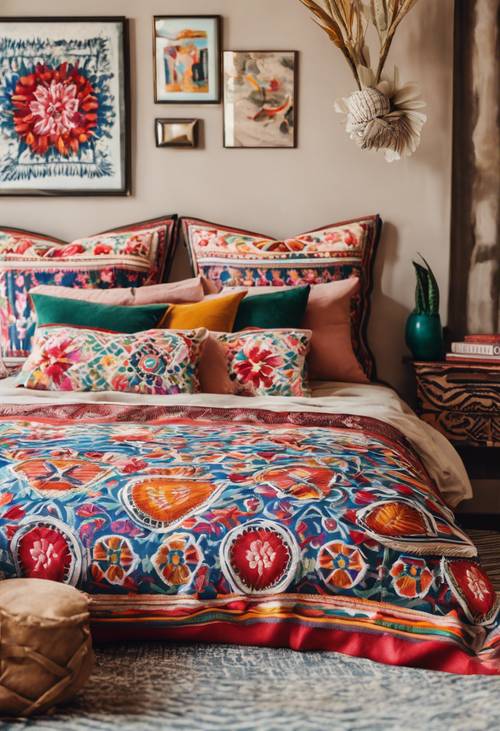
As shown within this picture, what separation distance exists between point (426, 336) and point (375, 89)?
3.27 ft

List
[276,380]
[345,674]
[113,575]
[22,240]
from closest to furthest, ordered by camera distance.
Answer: [345,674] < [113,575] < [276,380] < [22,240]

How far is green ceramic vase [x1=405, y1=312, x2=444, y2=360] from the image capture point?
10.3 feet

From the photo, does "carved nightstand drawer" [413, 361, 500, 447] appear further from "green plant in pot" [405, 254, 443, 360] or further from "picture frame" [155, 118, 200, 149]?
"picture frame" [155, 118, 200, 149]

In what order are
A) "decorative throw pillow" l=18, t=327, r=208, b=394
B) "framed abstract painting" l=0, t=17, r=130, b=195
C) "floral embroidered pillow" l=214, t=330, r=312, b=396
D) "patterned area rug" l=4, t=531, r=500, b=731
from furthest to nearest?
1. "framed abstract painting" l=0, t=17, r=130, b=195
2. "floral embroidered pillow" l=214, t=330, r=312, b=396
3. "decorative throw pillow" l=18, t=327, r=208, b=394
4. "patterned area rug" l=4, t=531, r=500, b=731

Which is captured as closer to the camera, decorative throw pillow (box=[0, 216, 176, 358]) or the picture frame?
decorative throw pillow (box=[0, 216, 176, 358])

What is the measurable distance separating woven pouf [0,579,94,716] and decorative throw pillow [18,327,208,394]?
1.35 metres

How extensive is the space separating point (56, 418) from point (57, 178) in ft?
5.46

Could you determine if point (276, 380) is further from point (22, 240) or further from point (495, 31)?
point (495, 31)

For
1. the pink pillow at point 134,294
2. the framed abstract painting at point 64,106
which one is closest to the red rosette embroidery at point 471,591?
the pink pillow at point 134,294

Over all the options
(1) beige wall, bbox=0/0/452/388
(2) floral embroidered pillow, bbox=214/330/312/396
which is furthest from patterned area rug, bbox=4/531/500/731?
(1) beige wall, bbox=0/0/452/388

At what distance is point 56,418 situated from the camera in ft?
6.97

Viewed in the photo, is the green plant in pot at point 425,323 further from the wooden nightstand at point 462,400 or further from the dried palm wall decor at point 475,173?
the dried palm wall decor at point 475,173

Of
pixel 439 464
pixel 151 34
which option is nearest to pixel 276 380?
pixel 439 464

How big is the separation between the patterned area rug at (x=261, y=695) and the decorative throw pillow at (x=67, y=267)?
1972mm
